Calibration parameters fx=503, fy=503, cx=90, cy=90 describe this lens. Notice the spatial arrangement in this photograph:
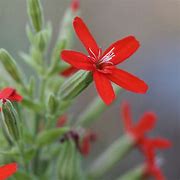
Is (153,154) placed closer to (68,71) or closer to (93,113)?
(93,113)

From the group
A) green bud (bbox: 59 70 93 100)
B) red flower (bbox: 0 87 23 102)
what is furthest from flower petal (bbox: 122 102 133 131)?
red flower (bbox: 0 87 23 102)

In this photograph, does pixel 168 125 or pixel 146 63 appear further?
pixel 146 63

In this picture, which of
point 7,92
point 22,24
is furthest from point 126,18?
point 7,92

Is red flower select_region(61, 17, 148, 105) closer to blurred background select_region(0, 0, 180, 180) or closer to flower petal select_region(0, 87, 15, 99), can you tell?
flower petal select_region(0, 87, 15, 99)

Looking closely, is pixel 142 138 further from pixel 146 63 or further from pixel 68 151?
pixel 146 63

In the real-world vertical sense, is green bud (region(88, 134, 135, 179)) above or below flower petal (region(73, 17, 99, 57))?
below

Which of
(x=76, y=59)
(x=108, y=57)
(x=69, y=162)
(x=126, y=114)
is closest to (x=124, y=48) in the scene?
(x=108, y=57)
